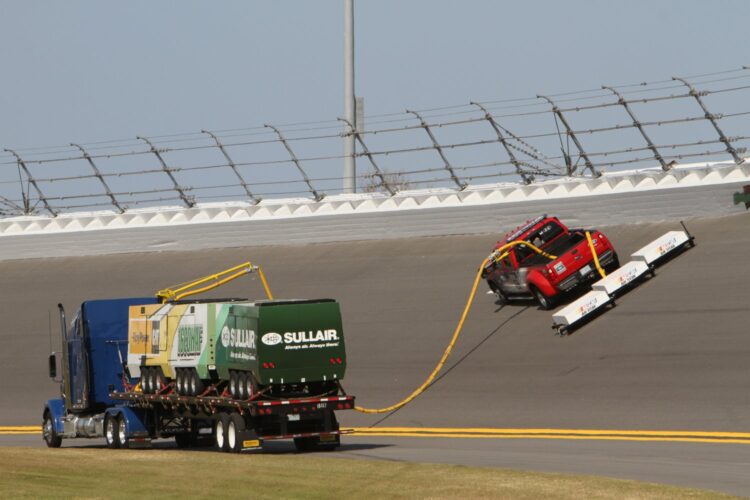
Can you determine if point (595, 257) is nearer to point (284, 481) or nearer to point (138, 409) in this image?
point (138, 409)

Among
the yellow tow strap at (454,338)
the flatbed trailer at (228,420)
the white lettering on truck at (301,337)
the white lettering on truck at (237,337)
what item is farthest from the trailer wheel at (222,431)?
the yellow tow strap at (454,338)

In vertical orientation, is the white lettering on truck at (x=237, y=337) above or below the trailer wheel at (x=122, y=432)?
above

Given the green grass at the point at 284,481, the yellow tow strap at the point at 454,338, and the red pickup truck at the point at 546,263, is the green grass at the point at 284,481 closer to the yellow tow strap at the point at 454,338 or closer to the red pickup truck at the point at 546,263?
the yellow tow strap at the point at 454,338

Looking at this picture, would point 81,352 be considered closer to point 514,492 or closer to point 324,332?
point 324,332

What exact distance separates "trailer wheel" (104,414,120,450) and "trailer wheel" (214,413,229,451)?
3.51m

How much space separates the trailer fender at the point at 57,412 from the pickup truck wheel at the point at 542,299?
12163 mm

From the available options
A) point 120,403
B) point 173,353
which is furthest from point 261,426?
point 120,403

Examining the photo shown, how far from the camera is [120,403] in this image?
28.3 meters

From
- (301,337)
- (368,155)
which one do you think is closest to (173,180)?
(368,155)

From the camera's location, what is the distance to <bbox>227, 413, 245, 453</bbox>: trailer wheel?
24.0 metres

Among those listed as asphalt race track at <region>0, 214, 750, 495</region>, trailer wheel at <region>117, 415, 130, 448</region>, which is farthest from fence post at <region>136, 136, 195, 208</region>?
trailer wheel at <region>117, 415, 130, 448</region>

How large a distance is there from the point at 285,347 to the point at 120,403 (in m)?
5.95

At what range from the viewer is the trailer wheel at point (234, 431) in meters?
24.0

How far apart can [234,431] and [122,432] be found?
4.10m
